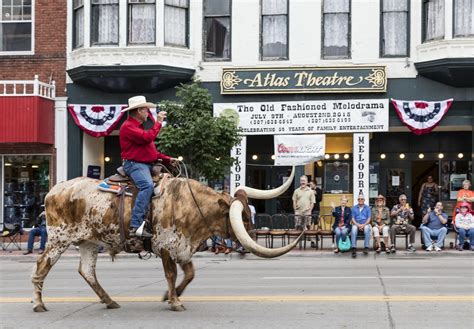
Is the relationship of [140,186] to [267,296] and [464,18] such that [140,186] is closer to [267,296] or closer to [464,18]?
[267,296]

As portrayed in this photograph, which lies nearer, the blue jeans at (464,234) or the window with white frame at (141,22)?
the blue jeans at (464,234)

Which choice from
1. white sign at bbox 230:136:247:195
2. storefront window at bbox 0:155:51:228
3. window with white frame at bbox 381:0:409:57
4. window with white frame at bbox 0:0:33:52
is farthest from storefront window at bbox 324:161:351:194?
window with white frame at bbox 0:0:33:52

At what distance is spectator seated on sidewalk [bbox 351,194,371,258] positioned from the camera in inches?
756

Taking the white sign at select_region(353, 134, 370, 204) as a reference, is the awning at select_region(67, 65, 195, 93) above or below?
above

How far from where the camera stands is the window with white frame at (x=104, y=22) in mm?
23766

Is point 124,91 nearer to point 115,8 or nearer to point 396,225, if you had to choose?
point 115,8

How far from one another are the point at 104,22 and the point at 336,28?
293 inches

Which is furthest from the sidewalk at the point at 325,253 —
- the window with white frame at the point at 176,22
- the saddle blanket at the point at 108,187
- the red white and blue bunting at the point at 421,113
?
the saddle blanket at the point at 108,187

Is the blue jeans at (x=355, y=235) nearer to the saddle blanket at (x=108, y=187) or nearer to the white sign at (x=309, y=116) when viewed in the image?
the white sign at (x=309, y=116)

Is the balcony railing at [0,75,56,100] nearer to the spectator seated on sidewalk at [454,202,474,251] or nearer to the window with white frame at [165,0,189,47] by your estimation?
the window with white frame at [165,0,189,47]

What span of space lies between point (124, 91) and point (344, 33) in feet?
24.2

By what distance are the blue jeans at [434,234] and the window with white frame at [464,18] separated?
Result: 6.33m

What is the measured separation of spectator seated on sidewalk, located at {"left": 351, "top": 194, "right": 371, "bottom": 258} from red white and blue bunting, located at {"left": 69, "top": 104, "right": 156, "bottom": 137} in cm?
866

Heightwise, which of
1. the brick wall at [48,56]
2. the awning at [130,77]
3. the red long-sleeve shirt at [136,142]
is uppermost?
the brick wall at [48,56]
